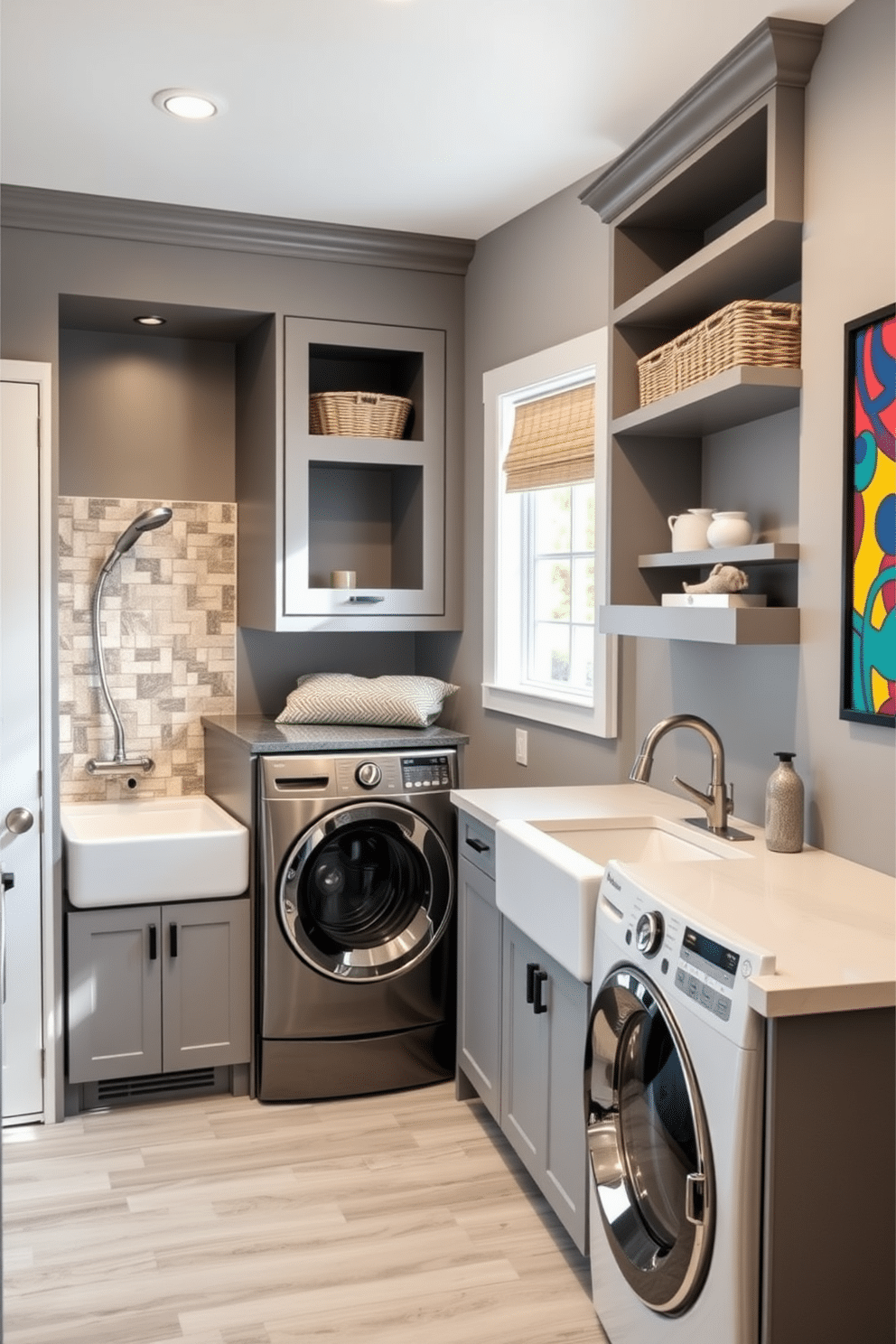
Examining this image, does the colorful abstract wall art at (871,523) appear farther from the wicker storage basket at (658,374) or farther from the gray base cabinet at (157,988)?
the gray base cabinet at (157,988)

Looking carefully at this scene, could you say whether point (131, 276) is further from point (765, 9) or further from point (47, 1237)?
point (47, 1237)

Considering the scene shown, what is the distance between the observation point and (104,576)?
3797mm

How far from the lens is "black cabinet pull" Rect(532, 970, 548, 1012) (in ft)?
8.32

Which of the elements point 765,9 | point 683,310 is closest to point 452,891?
point 683,310

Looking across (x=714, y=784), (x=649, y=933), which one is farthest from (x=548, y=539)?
(x=649, y=933)

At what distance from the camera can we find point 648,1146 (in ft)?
6.46

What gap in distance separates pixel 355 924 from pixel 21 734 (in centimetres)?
110

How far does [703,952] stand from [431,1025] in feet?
6.37

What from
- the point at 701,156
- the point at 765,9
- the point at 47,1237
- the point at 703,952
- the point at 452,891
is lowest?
the point at 47,1237

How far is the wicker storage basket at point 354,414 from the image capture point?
149 inches

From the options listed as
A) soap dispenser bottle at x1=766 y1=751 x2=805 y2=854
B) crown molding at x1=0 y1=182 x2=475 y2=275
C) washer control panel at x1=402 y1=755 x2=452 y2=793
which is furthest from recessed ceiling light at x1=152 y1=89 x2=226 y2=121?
soap dispenser bottle at x1=766 y1=751 x2=805 y2=854

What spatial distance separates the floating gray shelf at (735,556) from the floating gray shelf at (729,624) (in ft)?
0.33

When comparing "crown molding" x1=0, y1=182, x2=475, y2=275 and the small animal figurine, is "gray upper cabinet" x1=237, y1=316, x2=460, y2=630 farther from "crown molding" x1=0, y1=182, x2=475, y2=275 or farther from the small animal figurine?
the small animal figurine

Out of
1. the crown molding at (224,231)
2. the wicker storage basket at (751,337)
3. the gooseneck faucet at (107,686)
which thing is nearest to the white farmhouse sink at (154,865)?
the gooseneck faucet at (107,686)
